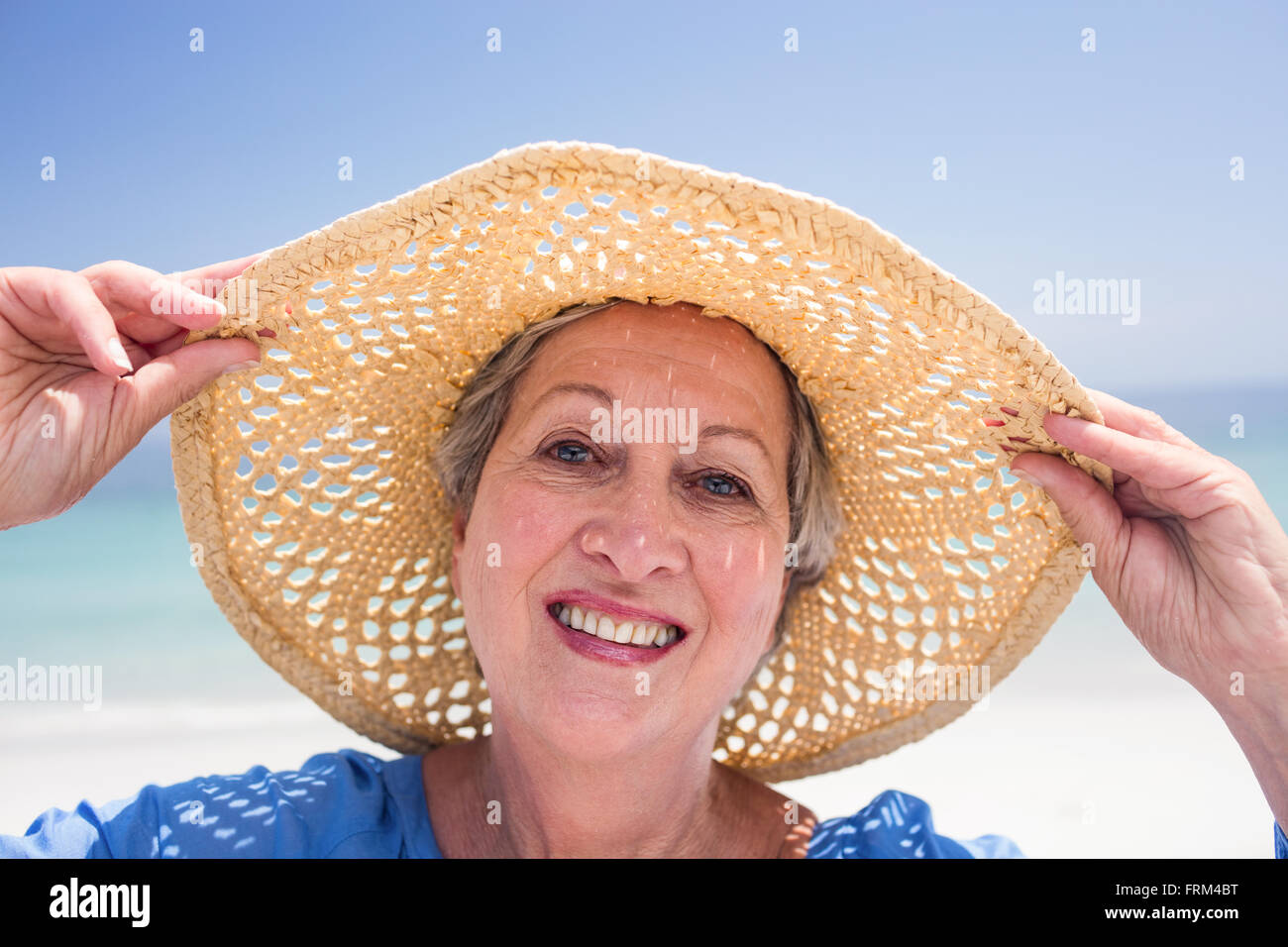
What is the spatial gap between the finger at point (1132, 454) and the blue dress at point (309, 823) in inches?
26.9

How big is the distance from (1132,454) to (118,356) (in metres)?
1.61

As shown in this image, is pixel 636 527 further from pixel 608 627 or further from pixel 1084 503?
pixel 1084 503

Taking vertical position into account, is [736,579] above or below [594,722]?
above

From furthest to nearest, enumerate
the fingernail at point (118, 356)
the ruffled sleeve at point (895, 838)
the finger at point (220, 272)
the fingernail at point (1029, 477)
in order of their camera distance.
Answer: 1. the ruffled sleeve at point (895, 838)
2. the fingernail at point (1029, 477)
3. the finger at point (220, 272)
4. the fingernail at point (118, 356)

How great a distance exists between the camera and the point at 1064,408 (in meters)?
1.71

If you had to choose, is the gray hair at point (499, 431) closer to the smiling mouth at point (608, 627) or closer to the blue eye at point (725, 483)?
the blue eye at point (725, 483)

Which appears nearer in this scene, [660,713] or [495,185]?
[495,185]

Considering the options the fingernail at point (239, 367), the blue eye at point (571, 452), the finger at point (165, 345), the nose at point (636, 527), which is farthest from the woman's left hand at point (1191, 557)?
the finger at point (165, 345)

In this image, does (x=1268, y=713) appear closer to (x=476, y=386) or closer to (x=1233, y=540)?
(x=1233, y=540)

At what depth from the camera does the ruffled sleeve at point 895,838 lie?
2037 millimetres

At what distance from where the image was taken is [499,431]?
2.06 m

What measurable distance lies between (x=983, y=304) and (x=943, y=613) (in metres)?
0.90

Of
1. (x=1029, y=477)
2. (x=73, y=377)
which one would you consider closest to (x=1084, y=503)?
(x=1029, y=477)
